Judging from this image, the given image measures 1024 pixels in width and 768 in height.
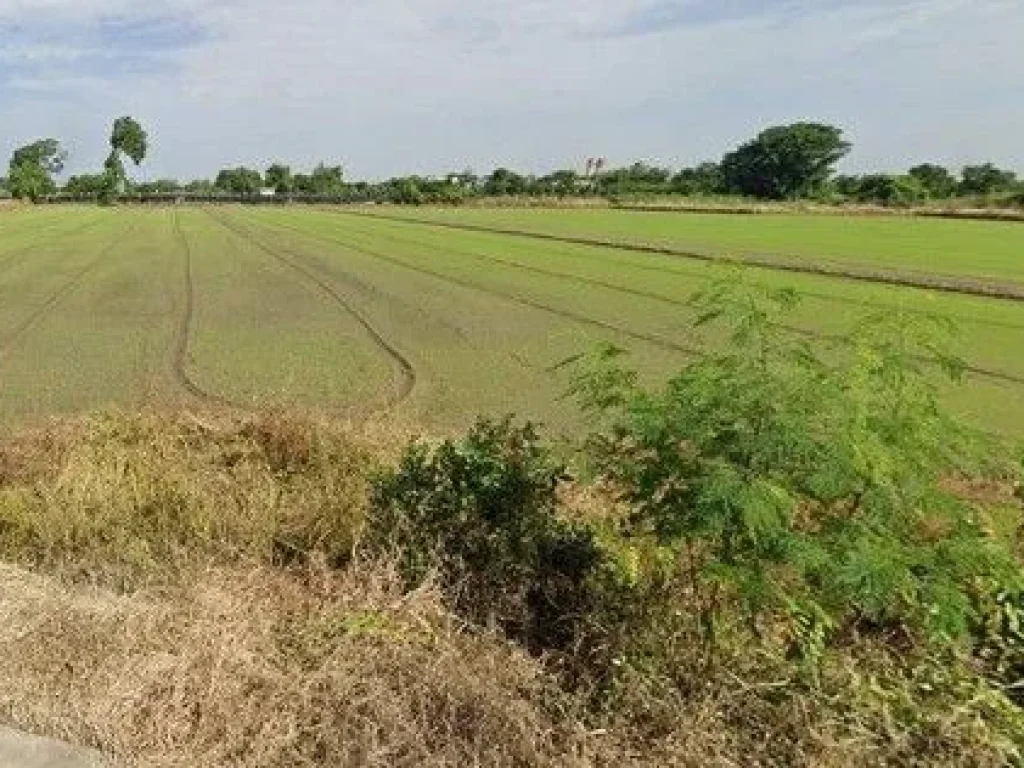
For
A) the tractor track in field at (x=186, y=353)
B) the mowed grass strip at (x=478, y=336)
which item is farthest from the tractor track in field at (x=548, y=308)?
the tractor track in field at (x=186, y=353)

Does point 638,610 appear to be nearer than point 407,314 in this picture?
Yes

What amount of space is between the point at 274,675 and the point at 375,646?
459 millimetres

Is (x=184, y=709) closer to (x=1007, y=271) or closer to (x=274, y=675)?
(x=274, y=675)

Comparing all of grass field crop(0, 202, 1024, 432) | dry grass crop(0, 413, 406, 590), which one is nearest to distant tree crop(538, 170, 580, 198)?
grass field crop(0, 202, 1024, 432)

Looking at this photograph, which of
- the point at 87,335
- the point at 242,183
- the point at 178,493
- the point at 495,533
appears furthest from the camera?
the point at 242,183

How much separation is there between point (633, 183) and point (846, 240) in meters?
69.4

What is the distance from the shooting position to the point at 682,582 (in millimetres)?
4656

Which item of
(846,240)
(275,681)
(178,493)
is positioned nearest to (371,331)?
(178,493)

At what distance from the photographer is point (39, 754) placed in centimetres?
353

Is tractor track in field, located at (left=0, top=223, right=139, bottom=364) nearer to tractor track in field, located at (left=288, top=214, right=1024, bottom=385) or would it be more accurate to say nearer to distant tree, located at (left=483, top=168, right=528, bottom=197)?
tractor track in field, located at (left=288, top=214, right=1024, bottom=385)

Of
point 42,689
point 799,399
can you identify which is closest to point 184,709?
point 42,689

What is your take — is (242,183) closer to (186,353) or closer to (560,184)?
(560,184)

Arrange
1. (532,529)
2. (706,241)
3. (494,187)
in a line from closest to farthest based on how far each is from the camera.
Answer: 1. (532,529)
2. (706,241)
3. (494,187)

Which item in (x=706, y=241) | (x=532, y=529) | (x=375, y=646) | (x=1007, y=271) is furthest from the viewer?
(x=706, y=241)
